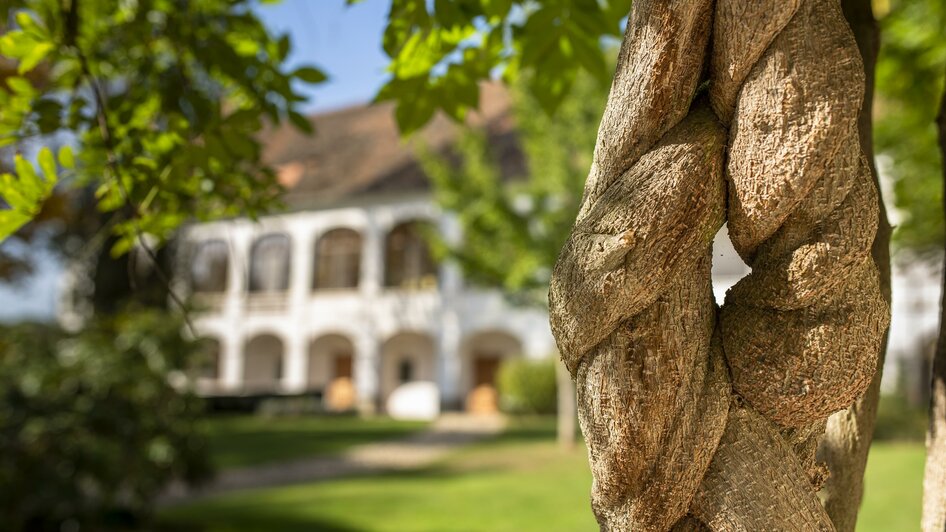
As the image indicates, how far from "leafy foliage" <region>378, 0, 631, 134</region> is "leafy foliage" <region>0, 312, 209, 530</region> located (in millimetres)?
5252

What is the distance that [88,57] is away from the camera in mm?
3184

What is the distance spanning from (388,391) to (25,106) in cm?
2738

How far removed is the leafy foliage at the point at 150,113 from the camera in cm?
258

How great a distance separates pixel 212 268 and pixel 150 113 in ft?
101

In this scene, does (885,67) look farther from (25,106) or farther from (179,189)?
(25,106)

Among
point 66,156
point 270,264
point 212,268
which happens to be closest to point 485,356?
point 270,264

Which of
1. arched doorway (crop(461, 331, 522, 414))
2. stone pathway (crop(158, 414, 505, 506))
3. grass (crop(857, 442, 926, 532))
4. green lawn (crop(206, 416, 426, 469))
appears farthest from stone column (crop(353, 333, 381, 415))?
grass (crop(857, 442, 926, 532))

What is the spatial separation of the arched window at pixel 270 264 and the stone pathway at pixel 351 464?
12263mm

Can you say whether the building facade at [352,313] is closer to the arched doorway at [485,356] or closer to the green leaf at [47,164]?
the arched doorway at [485,356]

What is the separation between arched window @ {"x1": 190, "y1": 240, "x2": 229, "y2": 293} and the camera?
3219 centimetres

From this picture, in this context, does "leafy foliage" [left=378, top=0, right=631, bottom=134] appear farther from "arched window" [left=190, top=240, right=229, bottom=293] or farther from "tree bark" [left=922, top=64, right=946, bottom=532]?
"arched window" [left=190, top=240, right=229, bottom=293]

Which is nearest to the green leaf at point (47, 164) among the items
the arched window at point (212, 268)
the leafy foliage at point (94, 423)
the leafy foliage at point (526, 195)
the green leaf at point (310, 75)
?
the green leaf at point (310, 75)

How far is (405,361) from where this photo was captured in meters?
29.8

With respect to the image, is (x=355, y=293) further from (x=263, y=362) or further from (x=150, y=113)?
(x=150, y=113)
